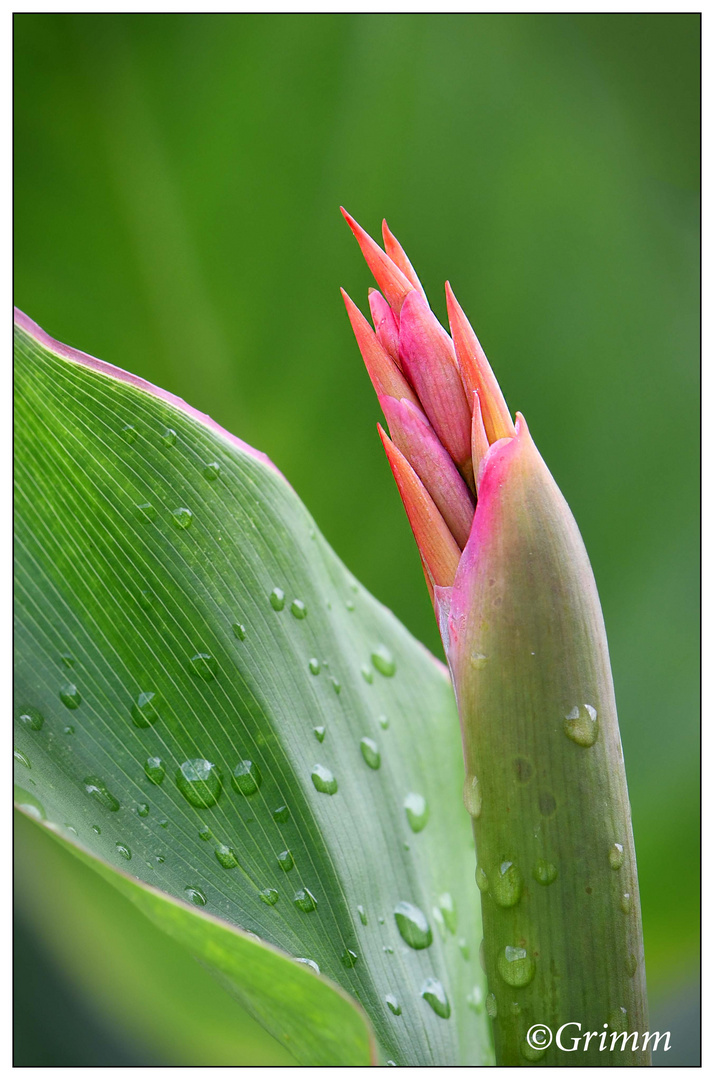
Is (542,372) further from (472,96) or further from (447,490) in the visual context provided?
(447,490)

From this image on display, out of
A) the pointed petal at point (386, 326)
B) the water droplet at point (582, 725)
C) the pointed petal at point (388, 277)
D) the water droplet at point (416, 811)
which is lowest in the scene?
the water droplet at point (416, 811)

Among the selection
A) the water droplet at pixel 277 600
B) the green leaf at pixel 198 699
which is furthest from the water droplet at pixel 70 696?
the water droplet at pixel 277 600

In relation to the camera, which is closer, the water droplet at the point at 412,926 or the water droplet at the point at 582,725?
the water droplet at the point at 582,725

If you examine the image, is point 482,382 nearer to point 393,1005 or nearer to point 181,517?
point 181,517

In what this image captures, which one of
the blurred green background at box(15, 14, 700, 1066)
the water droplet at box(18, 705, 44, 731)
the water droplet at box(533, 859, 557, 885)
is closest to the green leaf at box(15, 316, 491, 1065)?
the water droplet at box(18, 705, 44, 731)

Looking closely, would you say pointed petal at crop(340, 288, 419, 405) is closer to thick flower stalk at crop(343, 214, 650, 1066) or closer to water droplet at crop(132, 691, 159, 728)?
thick flower stalk at crop(343, 214, 650, 1066)

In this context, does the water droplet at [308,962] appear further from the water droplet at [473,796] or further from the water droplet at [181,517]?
the water droplet at [181,517]
